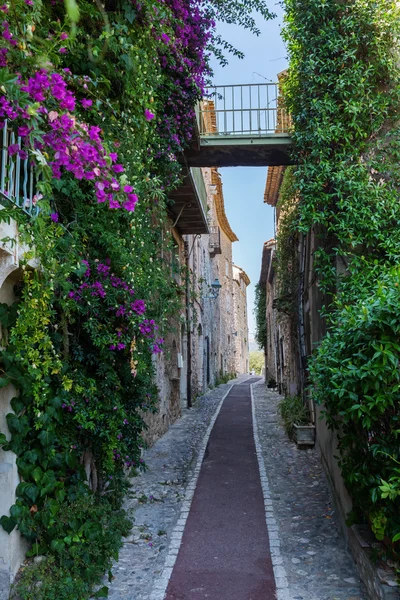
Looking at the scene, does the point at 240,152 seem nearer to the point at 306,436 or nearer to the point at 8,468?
the point at 306,436

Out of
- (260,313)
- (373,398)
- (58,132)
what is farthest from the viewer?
(260,313)

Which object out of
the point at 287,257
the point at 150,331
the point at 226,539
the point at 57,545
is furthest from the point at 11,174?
the point at 287,257

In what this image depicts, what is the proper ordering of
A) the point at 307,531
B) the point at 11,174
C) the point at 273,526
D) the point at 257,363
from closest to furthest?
the point at 11,174 < the point at 307,531 < the point at 273,526 < the point at 257,363

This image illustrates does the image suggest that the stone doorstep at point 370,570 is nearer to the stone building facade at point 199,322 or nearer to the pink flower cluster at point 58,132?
the stone building facade at point 199,322

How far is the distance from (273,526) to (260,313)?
1861 cm

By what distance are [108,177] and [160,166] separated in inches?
129

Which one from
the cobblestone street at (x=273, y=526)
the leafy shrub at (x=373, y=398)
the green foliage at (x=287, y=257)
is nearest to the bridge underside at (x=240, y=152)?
the green foliage at (x=287, y=257)

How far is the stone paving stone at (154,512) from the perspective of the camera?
422 centimetres

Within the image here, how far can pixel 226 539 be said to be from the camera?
5.05m

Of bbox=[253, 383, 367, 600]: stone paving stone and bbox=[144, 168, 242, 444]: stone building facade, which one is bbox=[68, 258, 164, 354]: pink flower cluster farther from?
bbox=[253, 383, 367, 600]: stone paving stone

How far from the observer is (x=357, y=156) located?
588cm

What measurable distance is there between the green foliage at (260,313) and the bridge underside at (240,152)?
1504cm

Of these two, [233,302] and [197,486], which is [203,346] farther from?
[233,302]

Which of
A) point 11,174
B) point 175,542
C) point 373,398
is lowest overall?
point 175,542
